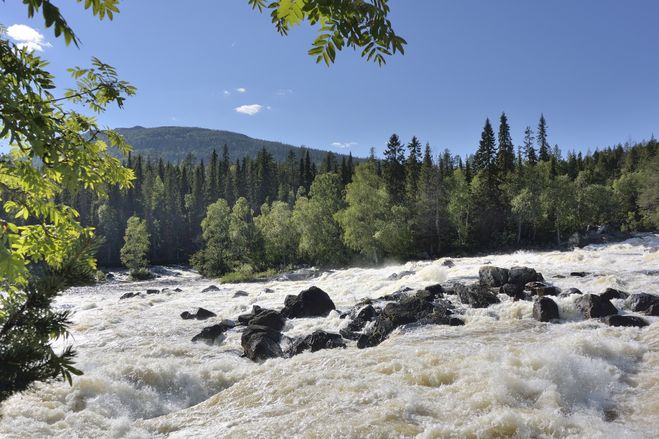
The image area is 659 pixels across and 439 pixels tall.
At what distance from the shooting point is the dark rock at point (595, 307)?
1342 centimetres

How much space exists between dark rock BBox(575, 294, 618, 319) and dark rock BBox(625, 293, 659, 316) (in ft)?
2.61

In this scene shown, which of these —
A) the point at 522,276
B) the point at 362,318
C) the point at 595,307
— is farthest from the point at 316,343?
the point at 522,276

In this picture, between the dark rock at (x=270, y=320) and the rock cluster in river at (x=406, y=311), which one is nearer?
the rock cluster in river at (x=406, y=311)

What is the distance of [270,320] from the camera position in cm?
1605

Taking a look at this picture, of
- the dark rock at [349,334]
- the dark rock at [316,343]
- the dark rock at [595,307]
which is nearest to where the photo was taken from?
the dark rock at [316,343]

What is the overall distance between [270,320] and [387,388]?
8.38 metres

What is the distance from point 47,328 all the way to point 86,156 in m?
1.67

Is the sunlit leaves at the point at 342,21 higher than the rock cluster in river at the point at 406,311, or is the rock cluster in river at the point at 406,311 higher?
the sunlit leaves at the point at 342,21

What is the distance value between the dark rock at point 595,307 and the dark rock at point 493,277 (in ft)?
15.8

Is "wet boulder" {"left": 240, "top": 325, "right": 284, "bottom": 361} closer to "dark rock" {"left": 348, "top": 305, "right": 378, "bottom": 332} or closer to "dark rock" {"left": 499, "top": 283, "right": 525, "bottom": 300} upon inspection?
"dark rock" {"left": 348, "top": 305, "right": 378, "bottom": 332}

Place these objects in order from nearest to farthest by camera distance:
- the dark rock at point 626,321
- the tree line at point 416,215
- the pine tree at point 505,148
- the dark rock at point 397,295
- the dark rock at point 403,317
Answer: the dark rock at point 626,321 < the dark rock at point 403,317 < the dark rock at point 397,295 < the tree line at point 416,215 < the pine tree at point 505,148

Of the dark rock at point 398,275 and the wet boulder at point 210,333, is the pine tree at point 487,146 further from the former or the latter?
the wet boulder at point 210,333

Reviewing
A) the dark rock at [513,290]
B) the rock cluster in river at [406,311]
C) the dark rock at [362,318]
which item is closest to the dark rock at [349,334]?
the rock cluster in river at [406,311]

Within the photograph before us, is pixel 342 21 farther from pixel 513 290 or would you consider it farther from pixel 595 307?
pixel 513 290
